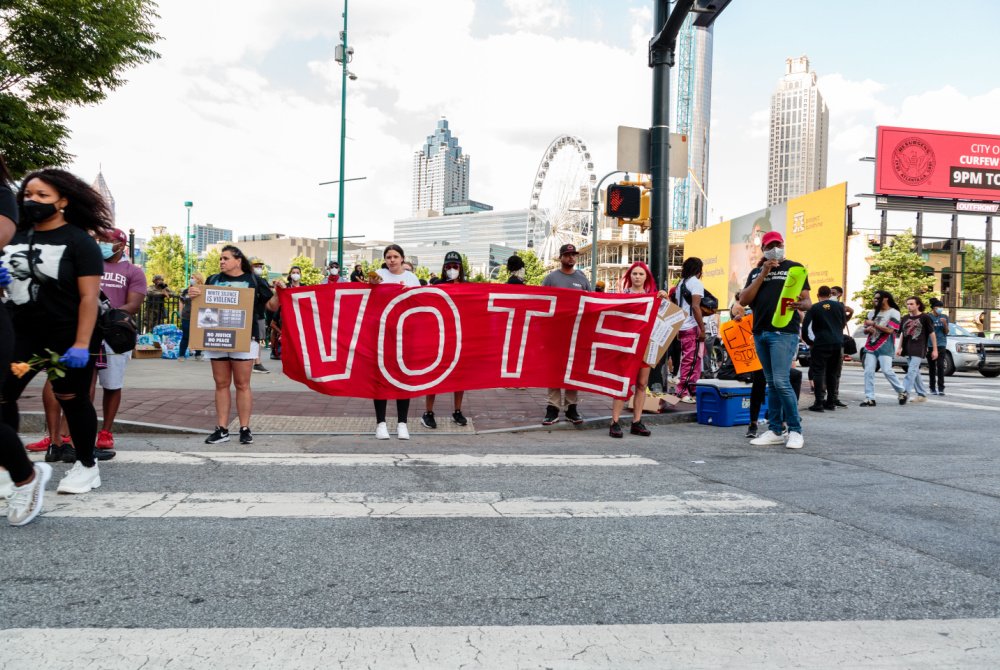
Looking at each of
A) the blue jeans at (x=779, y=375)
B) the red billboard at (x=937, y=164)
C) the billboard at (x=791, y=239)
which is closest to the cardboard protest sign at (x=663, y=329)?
the blue jeans at (x=779, y=375)

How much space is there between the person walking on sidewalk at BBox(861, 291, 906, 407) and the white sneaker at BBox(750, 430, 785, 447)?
5.10m

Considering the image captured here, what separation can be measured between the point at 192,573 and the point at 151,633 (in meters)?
0.57

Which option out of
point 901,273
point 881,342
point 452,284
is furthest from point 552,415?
point 901,273

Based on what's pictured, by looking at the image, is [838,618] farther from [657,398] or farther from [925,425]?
[925,425]

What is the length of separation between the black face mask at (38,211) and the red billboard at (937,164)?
160 ft

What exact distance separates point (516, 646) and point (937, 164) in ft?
172

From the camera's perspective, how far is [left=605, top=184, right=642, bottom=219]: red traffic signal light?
34.7 feet

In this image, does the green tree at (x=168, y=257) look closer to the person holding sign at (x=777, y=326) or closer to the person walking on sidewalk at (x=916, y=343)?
the person walking on sidewalk at (x=916, y=343)

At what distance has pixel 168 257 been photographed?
79.2m

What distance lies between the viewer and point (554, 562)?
10.5ft

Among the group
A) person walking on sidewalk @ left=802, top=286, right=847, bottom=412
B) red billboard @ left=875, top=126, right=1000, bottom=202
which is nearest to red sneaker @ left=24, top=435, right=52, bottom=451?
person walking on sidewalk @ left=802, top=286, right=847, bottom=412

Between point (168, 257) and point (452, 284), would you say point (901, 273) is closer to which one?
point (452, 284)

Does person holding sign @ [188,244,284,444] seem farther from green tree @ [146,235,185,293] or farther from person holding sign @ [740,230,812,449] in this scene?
green tree @ [146,235,185,293]

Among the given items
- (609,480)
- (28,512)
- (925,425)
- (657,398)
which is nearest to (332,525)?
(28,512)
